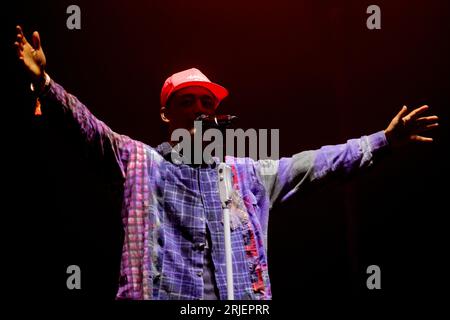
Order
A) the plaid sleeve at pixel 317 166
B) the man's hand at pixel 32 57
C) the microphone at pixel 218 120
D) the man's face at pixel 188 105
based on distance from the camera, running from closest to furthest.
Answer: the man's hand at pixel 32 57 → the microphone at pixel 218 120 → the plaid sleeve at pixel 317 166 → the man's face at pixel 188 105

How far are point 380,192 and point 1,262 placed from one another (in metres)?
2.21

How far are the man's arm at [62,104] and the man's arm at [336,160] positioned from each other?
686 mm

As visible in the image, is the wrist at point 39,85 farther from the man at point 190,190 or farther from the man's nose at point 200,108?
the man's nose at point 200,108

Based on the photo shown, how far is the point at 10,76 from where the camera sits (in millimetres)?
2887

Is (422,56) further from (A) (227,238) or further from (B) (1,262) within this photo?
(B) (1,262)

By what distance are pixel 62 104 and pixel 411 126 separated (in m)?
1.37

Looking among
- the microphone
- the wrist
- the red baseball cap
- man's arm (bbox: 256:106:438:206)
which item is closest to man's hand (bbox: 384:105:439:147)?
man's arm (bbox: 256:106:438:206)

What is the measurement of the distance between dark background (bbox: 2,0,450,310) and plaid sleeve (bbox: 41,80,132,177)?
81 cm

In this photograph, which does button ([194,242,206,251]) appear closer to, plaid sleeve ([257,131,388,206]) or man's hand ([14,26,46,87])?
plaid sleeve ([257,131,388,206])

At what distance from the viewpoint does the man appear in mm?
2045

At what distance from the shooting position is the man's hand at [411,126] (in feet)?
7.26

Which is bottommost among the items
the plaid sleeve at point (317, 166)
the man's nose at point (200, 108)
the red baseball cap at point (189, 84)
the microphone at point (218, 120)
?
the plaid sleeve at point (317, 166)

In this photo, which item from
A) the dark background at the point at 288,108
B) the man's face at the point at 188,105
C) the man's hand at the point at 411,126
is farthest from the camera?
the dark background at the point at 288,108

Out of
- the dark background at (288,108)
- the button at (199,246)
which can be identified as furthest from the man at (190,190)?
the dark background at (288,108)
